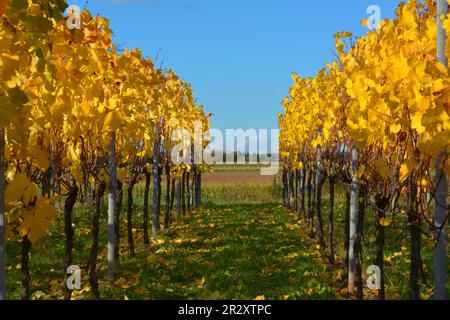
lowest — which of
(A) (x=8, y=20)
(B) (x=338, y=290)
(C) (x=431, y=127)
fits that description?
(B) (x=338, y=290)

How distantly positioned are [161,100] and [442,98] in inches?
479

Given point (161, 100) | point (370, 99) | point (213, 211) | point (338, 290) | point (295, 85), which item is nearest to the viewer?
point (370, 99)

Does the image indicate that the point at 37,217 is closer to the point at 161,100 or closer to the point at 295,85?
the point at 161,100

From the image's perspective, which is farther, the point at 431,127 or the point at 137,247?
the point at 137,247

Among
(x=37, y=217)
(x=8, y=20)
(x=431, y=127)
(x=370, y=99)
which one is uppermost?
(x=8, y=20)

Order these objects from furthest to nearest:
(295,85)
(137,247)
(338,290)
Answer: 1. (295,85)
2. (137,247)
3. (338,290)

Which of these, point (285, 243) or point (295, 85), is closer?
point (285, 243)

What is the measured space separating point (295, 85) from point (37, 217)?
14.1 m

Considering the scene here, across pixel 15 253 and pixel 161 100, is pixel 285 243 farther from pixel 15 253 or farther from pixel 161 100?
pixel 15 253

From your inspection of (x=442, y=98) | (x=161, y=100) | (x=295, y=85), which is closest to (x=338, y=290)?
(x=442, y=98)

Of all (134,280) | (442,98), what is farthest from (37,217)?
(134,280)
